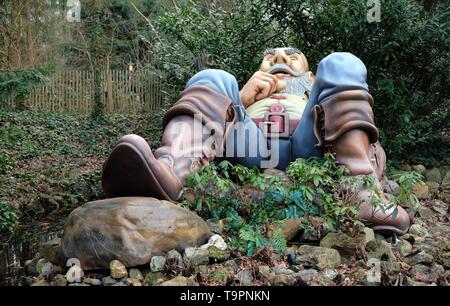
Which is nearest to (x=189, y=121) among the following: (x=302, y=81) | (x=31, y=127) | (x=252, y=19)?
(x=302, y=81)

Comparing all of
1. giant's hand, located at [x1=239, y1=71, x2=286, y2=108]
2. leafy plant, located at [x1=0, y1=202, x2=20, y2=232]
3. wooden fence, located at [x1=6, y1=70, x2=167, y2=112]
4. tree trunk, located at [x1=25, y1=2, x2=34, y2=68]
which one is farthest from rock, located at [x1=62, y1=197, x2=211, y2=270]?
tree trunk, located at [x1=25, y1=2, x2=34, y2=68]

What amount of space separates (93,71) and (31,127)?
98.3 inches

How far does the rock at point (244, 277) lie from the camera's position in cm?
192

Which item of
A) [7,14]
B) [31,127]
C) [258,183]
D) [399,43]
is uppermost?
[7,14]

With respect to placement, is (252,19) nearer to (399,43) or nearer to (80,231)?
(399,43)

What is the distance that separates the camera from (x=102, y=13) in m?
12.3

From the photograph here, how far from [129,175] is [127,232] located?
12.1 inches

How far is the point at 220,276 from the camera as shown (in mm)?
1936

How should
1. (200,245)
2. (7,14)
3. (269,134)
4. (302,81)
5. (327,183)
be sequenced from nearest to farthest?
1. (200,245)
2. (327,183)
3. (269,134)
4. (302,81)
5. (7,14)

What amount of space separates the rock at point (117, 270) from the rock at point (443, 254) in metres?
1.38

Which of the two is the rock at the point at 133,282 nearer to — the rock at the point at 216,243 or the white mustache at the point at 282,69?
the rock at the point at 216,243

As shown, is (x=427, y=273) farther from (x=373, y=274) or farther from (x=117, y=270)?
(x=117, y=270)

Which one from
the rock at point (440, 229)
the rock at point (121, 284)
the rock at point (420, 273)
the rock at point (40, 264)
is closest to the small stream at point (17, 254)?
the rock at point (40, 264)

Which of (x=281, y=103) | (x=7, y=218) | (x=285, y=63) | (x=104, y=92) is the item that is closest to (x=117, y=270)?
(x=281, y=103)
